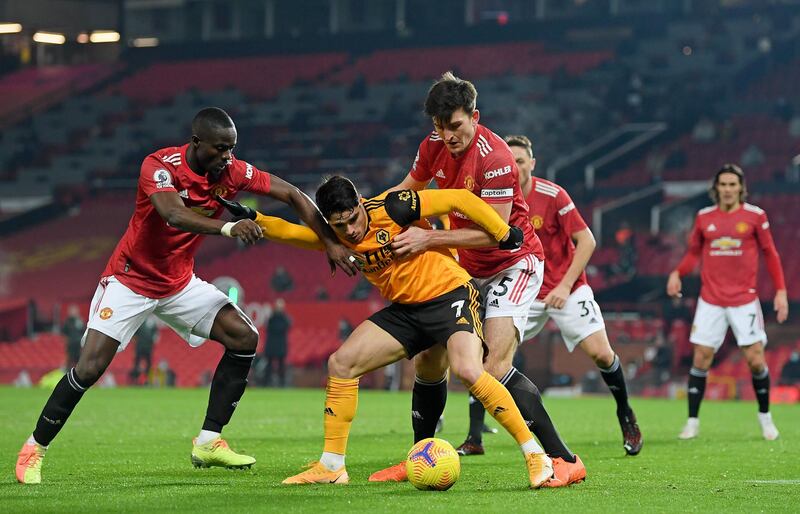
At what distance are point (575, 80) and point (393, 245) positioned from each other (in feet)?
84.0

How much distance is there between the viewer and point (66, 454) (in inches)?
352

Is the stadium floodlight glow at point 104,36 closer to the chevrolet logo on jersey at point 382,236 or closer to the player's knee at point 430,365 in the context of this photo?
the player's knee at point 430,365

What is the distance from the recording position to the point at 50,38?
37.8m

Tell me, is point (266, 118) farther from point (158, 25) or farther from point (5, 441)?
point (5, 441)

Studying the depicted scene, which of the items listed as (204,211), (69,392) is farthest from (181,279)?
(69,392)

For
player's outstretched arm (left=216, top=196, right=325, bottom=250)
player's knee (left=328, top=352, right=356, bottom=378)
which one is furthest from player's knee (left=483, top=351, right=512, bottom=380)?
player's outstretched arm (left=216, top=196, right=325, bottom=250)

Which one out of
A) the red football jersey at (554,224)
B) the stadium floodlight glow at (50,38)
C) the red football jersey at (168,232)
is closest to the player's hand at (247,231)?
the red football jersey at (168,232)

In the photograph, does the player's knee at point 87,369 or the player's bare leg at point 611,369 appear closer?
the player's knee at point 87,369

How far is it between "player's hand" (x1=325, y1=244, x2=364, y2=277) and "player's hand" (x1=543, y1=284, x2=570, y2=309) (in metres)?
2.28

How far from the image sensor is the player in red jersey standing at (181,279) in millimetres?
6996

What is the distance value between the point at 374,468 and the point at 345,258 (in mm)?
1939

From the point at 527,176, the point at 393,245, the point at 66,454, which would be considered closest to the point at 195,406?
the point at 66,454

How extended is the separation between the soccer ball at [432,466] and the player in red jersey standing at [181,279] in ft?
3.83

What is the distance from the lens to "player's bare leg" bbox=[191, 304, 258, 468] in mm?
7617
